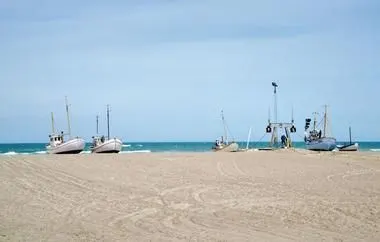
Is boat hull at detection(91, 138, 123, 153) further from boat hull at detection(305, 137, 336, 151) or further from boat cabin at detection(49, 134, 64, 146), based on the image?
boat hull at detection(305, 137, 336, 151)

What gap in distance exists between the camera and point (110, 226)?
440 inches

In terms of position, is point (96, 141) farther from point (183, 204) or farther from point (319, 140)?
point (183, 204)

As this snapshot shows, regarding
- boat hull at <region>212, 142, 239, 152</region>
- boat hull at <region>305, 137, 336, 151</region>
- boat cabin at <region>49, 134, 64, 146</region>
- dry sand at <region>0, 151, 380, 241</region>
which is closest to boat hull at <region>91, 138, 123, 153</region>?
boat cabin at <region>49, 134, 64, 146</region>

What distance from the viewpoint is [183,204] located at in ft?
47.1

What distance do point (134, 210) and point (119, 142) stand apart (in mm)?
41176

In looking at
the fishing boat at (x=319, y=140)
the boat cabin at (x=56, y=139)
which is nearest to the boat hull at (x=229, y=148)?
the fishing boat at (x=319, y=140)

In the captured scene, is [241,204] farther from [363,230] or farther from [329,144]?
[329,144]

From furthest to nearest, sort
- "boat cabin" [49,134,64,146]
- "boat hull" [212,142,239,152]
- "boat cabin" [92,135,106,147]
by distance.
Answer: "boat hull" [212,142,239,152] < "boat cabin" [92,135,106,147] < "boat cabin" [49,134,64,146]

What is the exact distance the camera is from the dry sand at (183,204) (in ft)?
34.1

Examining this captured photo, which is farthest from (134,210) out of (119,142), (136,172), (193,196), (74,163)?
(119,142)

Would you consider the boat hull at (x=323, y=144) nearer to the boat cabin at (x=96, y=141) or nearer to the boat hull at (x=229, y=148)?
the boat hull at (x=229, y=148)

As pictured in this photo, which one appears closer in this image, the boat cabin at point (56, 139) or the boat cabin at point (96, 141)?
the boat cabin at point (56, 139)

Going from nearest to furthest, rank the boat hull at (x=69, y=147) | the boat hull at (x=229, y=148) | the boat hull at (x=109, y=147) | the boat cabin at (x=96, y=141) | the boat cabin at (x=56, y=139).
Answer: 1. the boat hull at (x=69, y=147)
2. the boat hull at (x=109, y=147)
3. the boat cabin at (x=56, y=139)
4. the boat cabin at (x=96, y=141)
5. the boat hull at (x=229, y=148)

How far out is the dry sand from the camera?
10406 millimetres
